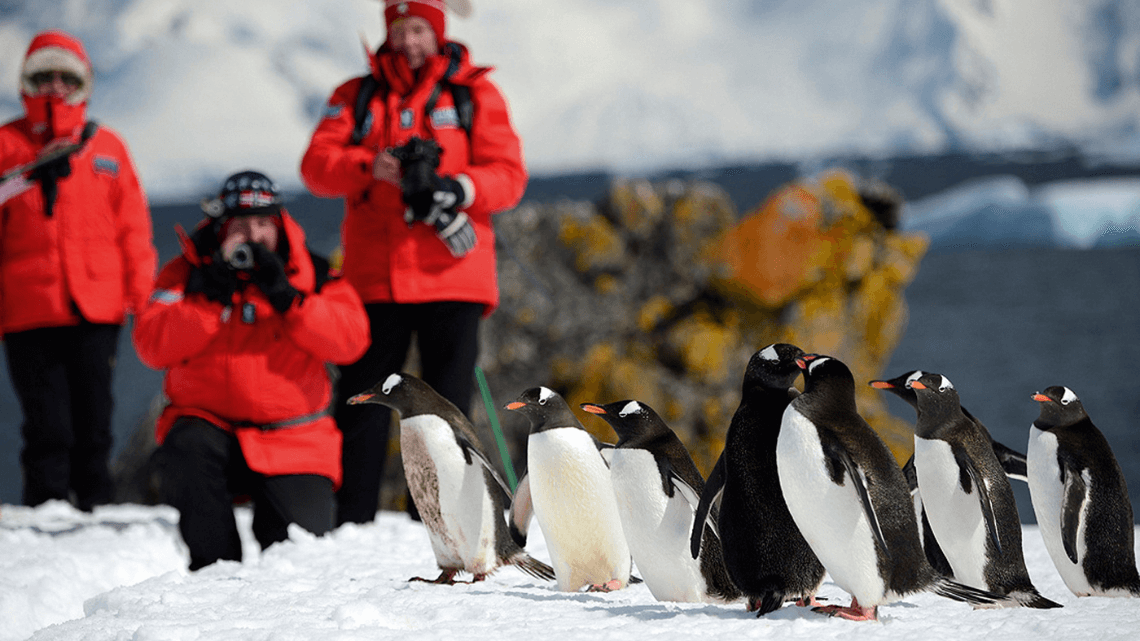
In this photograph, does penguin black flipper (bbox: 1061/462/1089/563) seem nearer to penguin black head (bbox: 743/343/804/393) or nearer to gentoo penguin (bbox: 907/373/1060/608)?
gentoo penguin (bbox: 907/373/1060/608)

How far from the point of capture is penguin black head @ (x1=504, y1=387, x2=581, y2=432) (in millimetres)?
1979

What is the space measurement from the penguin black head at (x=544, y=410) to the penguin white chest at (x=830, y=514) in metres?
0.54

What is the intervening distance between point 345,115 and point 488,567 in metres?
1.48

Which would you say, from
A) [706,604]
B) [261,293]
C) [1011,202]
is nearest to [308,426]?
[261,293]

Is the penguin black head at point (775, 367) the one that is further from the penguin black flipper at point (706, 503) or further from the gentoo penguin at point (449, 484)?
the gentoo penguin at point (449, 484)

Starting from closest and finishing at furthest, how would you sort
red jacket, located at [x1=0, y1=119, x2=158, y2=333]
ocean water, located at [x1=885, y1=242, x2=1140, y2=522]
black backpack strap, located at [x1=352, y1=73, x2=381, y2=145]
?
1. black backpack strap, located at [x1=352, y1=73, x2=381, y2=145]
2. red jacket, located at [x1=0, y1=119, x2=158, y2=333]
3. ocean water, located at [x1=885, y1=242, x2=1140, y2=522]

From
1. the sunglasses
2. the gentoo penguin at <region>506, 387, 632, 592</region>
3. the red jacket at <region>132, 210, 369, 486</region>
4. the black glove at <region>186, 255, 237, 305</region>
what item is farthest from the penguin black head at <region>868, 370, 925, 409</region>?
the sunglasses

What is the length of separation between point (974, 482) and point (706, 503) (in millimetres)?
534

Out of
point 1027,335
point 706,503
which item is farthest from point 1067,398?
point 1027,335

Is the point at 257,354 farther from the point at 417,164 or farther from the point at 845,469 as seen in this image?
the point at 845,469

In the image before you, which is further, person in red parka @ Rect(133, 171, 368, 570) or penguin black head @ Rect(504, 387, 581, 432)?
person in red parka @ Rect(133, 171, 368, 570)

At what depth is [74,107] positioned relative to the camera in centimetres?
349

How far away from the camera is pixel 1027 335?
74.3ft

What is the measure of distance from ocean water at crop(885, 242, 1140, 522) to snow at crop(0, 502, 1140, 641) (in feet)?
34.0
